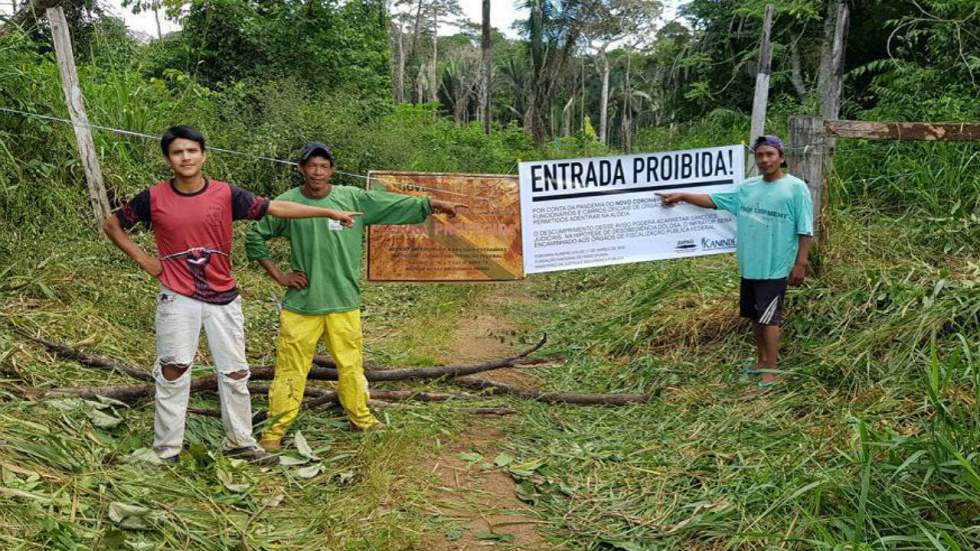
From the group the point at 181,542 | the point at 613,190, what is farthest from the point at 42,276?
the point at 613,190

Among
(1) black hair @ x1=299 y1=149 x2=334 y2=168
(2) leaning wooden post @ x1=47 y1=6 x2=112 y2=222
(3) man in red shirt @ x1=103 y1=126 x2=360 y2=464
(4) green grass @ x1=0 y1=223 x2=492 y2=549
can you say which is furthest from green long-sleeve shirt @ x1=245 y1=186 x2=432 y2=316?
(2) leaning wooden post @ x1=47 y1=6 x2=112 y2=222

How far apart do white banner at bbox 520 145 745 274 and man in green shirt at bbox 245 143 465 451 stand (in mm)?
1382

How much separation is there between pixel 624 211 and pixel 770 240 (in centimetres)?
94

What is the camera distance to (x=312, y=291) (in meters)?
3.72

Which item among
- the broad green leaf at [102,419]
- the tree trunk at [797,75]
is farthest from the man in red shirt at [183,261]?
the tree trunk at [797,75]

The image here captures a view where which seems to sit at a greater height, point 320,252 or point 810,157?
point 810,157

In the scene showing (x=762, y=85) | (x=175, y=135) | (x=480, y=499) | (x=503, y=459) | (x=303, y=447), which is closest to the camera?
(x=175, y=135)

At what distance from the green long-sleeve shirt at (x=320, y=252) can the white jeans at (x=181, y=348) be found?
0.45 m

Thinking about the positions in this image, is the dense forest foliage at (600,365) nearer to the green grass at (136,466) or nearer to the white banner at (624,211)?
the green grass at (136,466)

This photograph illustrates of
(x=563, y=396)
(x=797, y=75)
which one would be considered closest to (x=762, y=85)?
(x=563, y=396)

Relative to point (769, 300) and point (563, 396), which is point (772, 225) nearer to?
point (769, 300)

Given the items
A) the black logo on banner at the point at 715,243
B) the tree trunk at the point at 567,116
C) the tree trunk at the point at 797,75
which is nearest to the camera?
the black logo on banner at the point at 715,243

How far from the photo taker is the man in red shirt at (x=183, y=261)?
10.2 ft

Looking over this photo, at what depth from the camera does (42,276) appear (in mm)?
4781
